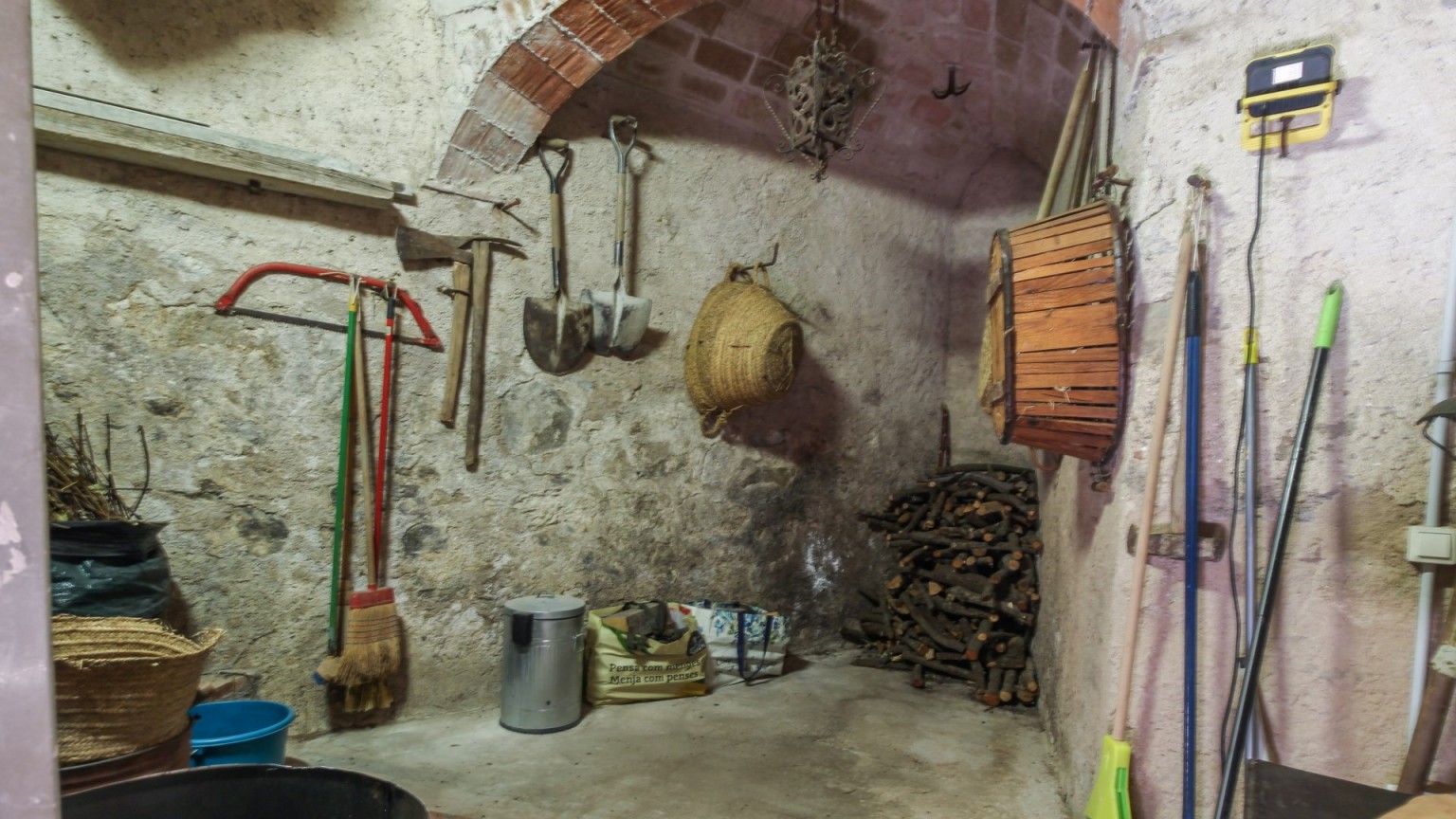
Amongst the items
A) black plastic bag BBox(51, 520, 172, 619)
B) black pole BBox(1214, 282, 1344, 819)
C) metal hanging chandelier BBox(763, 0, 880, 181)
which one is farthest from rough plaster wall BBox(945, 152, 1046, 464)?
black plastic bag BBox(51, 520, 172, 619)

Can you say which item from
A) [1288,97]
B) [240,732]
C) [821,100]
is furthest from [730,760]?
[1288,97]

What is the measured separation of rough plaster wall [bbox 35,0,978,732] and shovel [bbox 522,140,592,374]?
5 centimetres

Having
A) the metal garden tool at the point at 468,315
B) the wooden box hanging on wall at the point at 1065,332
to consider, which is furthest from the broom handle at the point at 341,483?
the wooden box hanging on wall at the point at 1065,332

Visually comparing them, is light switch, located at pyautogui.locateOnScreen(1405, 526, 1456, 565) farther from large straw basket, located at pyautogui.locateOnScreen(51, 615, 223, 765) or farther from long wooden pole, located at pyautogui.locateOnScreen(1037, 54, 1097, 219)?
large straw basket, located at pyautogui.locateOnScreen(51, 615, 223, 765)

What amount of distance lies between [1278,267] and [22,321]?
212 cm

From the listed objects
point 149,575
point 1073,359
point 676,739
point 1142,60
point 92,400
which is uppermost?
point 1142,60

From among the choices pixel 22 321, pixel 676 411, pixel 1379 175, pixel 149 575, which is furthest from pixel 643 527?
pixel 22 321

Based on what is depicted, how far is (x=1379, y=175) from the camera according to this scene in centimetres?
172

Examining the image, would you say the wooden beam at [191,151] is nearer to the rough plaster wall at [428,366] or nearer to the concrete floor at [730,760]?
the rough plaster wall at [428,366]

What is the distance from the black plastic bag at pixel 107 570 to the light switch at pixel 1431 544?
2.88 meters

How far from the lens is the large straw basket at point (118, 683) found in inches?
64.1

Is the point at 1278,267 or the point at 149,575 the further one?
the point at 149,575

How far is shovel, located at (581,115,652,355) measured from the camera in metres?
3.34

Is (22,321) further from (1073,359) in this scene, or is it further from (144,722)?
(1073,359)
